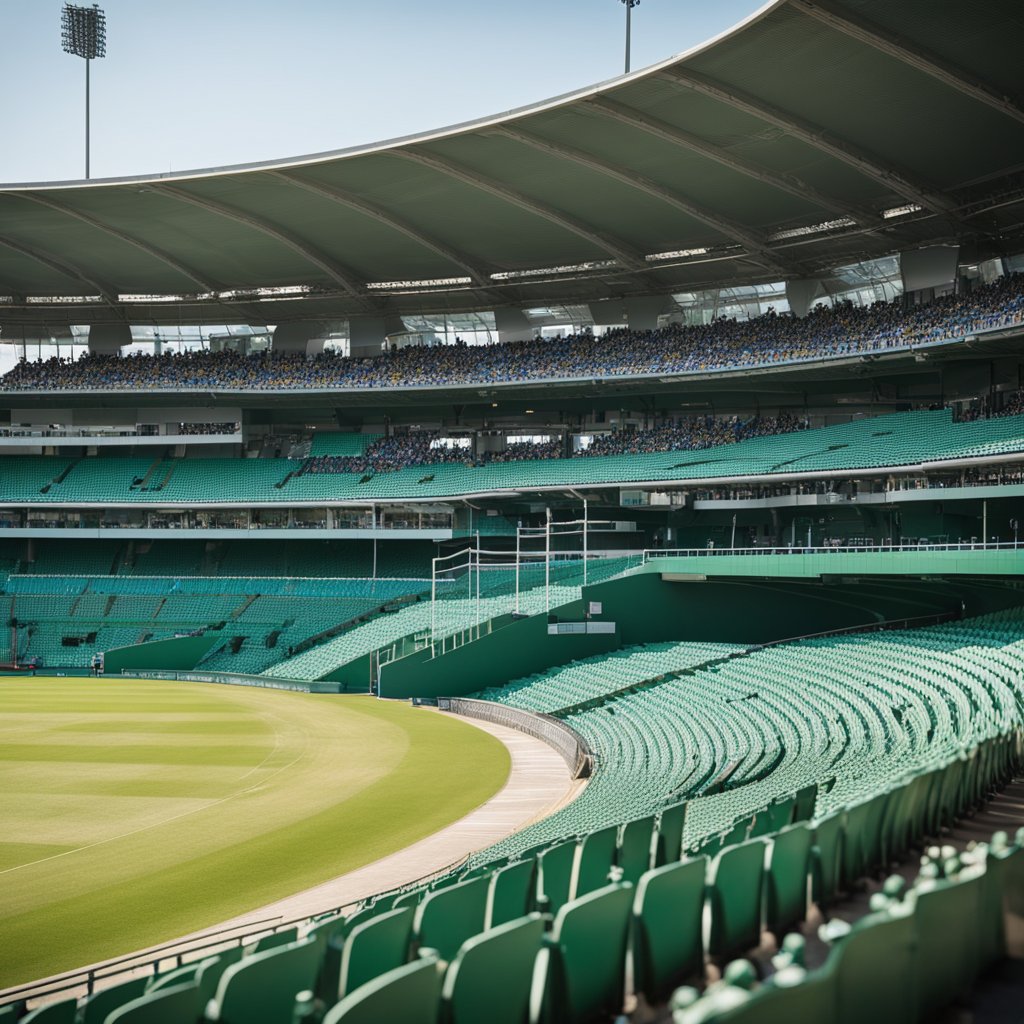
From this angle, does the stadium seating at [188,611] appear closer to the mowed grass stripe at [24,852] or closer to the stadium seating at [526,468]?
the stadium seating at [526,468]

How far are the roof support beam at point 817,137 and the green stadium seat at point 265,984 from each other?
31890mm

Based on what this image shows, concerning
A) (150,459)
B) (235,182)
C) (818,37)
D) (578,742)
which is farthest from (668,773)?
(150,459)

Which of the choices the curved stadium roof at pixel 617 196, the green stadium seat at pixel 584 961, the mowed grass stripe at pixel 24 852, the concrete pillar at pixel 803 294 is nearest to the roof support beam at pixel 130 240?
the curved stadium roof at pixel 617 196

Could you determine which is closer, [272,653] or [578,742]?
[578,742]

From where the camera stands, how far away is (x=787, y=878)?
741 cm

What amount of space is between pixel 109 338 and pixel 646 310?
30.4 meters

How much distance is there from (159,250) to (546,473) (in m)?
21.0

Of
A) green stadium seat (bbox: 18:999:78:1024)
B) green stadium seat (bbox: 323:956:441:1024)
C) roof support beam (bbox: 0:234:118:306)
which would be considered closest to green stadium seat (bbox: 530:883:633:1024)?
green stadium seat (bbox: 323:956:441:1024)

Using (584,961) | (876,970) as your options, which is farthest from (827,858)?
(876,970)

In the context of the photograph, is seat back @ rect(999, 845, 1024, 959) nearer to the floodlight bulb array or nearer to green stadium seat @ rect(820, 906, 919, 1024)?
green stadium seat @ rect(820, 906, 919, 1024)

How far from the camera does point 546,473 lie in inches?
2170

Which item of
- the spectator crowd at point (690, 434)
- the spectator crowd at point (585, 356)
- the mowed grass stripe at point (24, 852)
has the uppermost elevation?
the spectator crowd at point (585, 356)

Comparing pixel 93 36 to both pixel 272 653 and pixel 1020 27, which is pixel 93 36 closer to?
pixel 272 653

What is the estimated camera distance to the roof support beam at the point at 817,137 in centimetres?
3412
